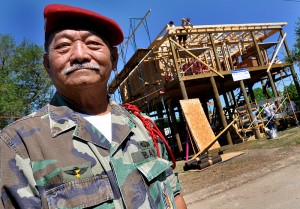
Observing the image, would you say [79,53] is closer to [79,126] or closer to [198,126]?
[79,126]

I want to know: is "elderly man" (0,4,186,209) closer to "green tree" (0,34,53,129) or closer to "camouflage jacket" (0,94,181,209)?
"camouflage jacket" (0,94,181,209)

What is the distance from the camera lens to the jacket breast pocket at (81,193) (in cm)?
116

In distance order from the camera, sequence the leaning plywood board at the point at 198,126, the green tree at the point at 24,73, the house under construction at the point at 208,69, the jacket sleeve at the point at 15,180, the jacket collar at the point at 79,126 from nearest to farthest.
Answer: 1. the jacket sleeve at the point at 15,180
2. the jacket collar at the point at 79,126
3. the leaning plywood board at the point at 198,126
4. the house under construction at the point at 208,69
5. the green tree at the point at 24,73

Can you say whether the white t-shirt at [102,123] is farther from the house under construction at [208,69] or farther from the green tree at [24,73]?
the green tree at [24,73]

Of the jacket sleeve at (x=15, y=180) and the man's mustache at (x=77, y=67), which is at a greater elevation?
the man's mustache at (x=77, y=67)

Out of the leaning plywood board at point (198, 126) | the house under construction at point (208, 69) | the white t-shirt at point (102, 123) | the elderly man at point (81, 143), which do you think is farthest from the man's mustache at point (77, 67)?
the house under construction at point (208, 69)

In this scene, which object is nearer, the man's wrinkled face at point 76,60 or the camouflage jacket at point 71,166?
the camouflage jacket at point 71,166

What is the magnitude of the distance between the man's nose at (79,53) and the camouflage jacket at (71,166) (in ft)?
0.88

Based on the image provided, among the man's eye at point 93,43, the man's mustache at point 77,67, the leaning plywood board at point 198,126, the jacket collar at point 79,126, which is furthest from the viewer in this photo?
the leaning plywood board at point 198,126

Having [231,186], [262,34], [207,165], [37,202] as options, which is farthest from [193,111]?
[262,34]

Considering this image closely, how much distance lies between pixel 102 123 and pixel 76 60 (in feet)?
1.30

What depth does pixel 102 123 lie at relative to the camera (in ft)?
5.12

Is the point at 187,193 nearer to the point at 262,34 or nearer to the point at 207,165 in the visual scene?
the point at 207,165

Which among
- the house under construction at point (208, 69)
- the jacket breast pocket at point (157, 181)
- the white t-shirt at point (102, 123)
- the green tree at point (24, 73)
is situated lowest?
the jacket breast pocket at point (157, 181)
